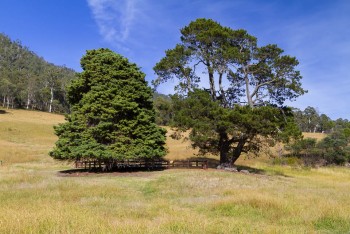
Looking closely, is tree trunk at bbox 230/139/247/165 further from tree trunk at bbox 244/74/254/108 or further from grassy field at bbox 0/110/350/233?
grassy field at bbox 0/110/350/233

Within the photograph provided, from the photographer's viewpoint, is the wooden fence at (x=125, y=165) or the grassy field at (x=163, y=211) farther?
the wooden fence at (x=125, y=165)

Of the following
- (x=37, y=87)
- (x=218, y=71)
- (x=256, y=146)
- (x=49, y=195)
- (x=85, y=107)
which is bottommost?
(x=49, y=195)

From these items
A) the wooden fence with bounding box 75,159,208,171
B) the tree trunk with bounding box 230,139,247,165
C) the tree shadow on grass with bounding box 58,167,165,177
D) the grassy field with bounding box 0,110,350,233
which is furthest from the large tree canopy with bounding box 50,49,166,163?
the tree trunk with bounding box 230,139,247,165

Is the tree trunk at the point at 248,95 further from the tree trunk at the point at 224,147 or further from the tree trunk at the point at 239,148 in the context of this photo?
the tree trunk at the point at 224,147

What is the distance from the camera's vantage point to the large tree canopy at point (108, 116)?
30.2 m

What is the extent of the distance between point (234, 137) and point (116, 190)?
1751 centimetres

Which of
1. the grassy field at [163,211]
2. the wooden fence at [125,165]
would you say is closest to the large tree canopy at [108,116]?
the wooden fence at [125,165]

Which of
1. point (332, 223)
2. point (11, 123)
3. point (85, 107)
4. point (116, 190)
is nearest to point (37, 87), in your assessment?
point (11, 123)

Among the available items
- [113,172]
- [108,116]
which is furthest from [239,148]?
[108,116]

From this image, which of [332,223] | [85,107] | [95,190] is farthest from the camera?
A: [85,107]

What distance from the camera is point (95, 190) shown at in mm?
18109

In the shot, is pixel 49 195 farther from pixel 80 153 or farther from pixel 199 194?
pixel 80 153

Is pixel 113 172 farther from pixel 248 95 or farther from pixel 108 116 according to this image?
pixel 248 95

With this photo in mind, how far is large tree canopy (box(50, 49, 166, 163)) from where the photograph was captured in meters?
30.2
